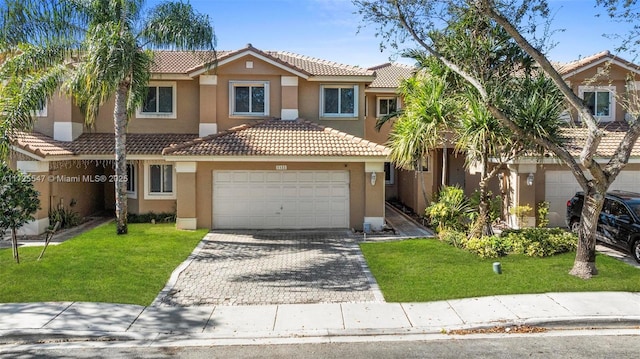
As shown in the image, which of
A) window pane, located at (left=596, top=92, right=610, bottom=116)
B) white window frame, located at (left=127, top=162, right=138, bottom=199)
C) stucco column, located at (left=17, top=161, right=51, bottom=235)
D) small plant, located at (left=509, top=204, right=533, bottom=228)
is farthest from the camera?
window pane, located at (left=596, top=92, right=610, bottom=116)

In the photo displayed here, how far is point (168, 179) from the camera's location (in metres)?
20.4

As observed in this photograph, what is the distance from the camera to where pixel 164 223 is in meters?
19.9

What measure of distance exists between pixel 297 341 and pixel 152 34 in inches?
455

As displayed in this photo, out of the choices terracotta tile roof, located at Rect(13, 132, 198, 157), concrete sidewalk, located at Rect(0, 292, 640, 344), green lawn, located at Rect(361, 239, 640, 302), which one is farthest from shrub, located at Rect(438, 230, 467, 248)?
terracotta tile roof, located at Rect(13, 132, 198, 157)

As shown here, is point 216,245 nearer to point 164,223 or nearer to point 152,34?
point 164,223

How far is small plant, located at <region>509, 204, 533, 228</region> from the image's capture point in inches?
687

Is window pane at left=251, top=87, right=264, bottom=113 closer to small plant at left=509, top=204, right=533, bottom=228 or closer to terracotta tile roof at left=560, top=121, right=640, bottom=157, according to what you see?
small plant at left=509, top=204, right=533, bottom=228

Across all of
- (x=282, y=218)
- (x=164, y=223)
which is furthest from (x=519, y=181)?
(x=164, y=223)

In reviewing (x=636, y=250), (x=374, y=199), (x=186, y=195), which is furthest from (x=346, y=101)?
(x=636, y=250)

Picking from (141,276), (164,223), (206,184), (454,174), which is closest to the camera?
(141,276)

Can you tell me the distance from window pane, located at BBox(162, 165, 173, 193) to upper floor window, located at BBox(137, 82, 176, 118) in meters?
2.41

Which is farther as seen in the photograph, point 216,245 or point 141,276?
point 216,245

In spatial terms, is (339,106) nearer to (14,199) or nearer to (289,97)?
(289,97)

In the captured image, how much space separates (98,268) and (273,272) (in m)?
4.52
